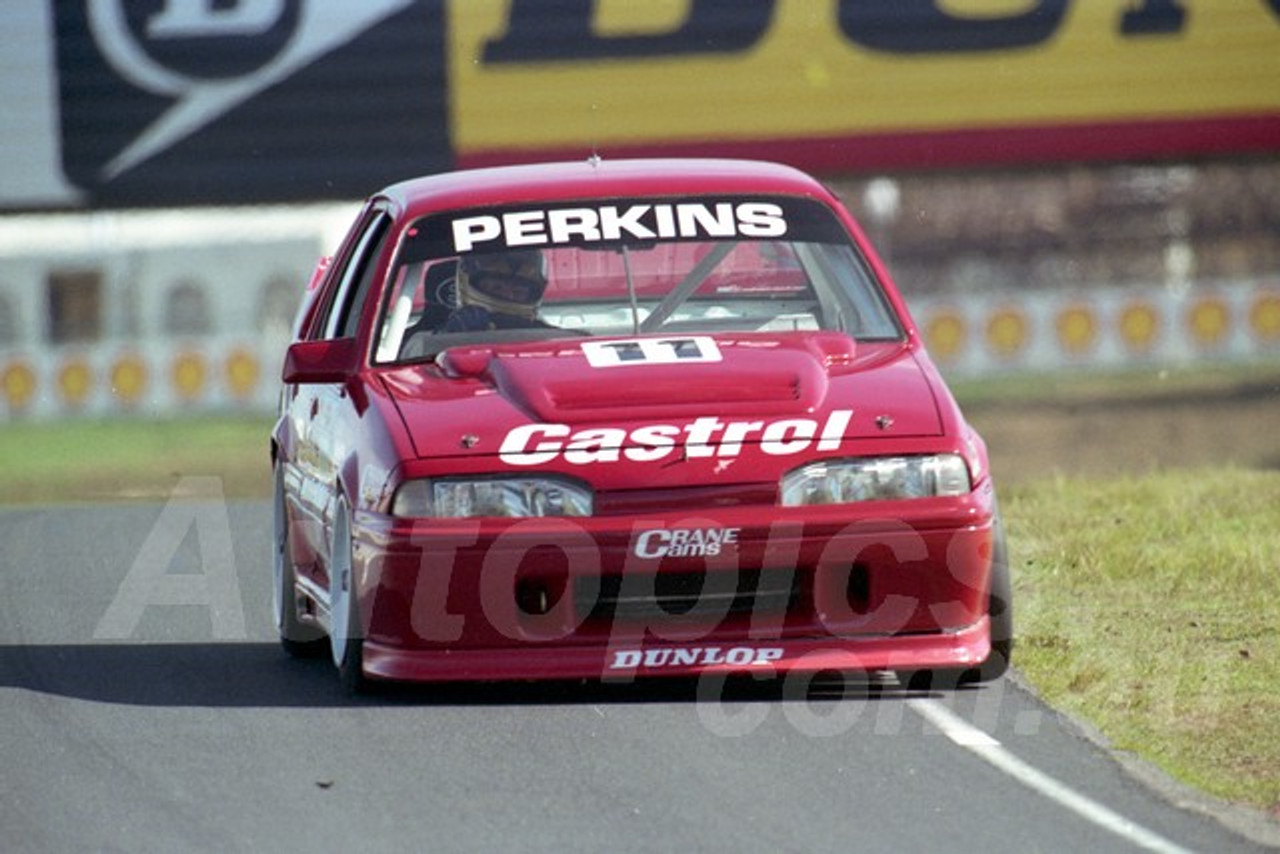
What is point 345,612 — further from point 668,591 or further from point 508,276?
point 508,276

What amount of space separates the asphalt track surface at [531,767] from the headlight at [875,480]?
0.58 metres

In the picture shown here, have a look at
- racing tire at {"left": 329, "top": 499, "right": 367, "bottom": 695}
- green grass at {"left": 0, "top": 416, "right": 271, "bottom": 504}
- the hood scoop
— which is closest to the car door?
racing tire at {"left": 329, "top": 499, "right": 367, "bottom": 695}

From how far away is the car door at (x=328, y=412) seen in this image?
8.64 metres

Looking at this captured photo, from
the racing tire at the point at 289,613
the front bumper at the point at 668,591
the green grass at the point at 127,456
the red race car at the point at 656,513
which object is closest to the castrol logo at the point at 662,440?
the red race car at the point at 656,513

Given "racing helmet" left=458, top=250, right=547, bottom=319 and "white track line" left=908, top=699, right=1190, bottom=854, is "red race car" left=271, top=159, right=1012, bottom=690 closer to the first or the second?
"white track line" left=908, top=699, right=1190, bottom=854

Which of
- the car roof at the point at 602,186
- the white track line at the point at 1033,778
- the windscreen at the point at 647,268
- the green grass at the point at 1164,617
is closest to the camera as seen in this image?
the white track line at the point at 1033,778

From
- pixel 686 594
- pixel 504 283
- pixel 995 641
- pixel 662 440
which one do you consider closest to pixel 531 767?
pixel 686 594

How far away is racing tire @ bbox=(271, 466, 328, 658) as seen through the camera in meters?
9.41

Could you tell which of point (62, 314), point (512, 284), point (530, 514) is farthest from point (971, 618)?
point (62, 314)

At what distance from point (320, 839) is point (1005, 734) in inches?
80.1

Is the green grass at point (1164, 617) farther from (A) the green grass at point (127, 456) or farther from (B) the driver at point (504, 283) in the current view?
(A) the green grass at point (127, 456)

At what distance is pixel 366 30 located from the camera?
65.2 feet

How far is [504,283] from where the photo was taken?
29.8ft

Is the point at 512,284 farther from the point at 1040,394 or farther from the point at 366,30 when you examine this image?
the point at 1040,394
